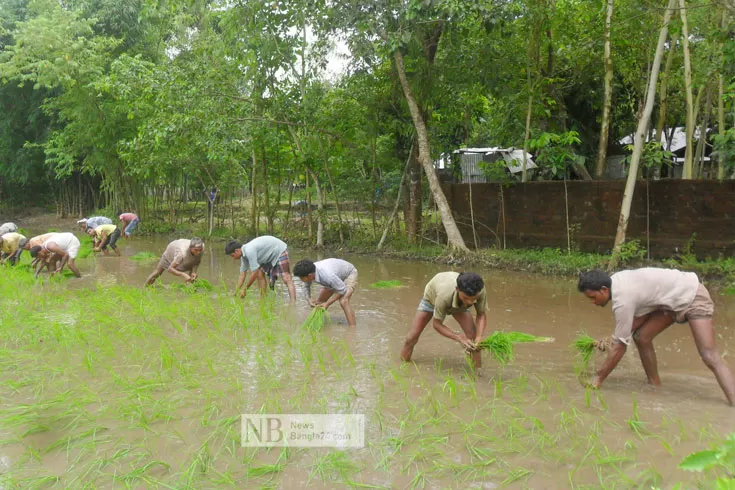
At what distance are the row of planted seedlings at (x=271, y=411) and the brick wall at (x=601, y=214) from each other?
6.09 m

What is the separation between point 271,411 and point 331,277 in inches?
97.1

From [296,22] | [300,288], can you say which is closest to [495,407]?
[300,288]

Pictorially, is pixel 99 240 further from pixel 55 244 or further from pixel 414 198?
pixel 414 198

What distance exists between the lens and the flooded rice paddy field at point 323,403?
347cm

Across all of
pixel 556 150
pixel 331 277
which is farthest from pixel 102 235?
pixel 556 150

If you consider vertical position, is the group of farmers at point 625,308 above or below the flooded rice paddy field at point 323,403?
above

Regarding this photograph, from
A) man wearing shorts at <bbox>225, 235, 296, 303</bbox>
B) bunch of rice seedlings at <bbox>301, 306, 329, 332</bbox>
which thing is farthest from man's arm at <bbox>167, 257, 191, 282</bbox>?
bunch of rice seedlings at <bbox>301, 306, 329, 332</bbox>

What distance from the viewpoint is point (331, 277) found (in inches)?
258

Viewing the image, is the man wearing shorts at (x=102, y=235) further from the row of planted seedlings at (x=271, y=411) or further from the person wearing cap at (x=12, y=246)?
the row of planted seedlings at (x=271, y=411)

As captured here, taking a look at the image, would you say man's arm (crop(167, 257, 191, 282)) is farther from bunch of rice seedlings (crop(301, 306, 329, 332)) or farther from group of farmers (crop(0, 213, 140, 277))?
bunch of rice seedlings (crop(301, 306, 329, 332))

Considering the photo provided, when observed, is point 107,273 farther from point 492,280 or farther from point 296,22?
point 492,280

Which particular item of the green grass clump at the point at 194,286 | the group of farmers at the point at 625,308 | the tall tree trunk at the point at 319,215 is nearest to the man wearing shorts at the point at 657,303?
the group of farmers at the point at 625,308

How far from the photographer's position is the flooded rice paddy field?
137 inches

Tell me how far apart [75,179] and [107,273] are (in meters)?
17.6
